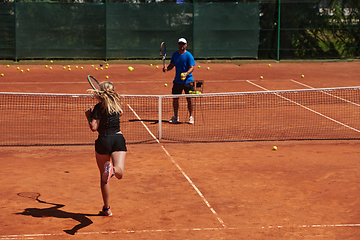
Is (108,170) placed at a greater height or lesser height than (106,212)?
greater

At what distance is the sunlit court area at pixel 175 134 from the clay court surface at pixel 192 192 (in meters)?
0.03

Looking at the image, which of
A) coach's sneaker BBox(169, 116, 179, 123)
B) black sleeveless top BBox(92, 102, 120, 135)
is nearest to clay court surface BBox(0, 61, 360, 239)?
black sleeveless top BBox(92, 102, 120, 135)

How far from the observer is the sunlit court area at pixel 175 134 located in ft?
20.1

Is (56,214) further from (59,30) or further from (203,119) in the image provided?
(59,30)

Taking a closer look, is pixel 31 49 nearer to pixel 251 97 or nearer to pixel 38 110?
pixel 38 110

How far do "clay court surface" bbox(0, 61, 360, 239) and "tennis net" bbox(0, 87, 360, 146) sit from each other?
2.25ft

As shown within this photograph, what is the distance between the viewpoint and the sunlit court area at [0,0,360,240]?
6137mm

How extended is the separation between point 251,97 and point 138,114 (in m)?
4.07

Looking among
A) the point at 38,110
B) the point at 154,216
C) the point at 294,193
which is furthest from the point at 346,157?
the point at 38,110

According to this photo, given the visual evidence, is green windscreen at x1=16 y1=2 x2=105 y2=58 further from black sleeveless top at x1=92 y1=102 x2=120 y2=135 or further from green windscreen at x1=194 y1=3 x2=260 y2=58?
black sleeveless top at x1=92 y1=102 x2=120 y2=135

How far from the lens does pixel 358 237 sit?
5.63 meters

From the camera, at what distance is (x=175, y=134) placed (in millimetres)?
10906

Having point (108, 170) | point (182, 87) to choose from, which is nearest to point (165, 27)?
point (182, 87)

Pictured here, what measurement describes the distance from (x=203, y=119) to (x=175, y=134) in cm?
170
